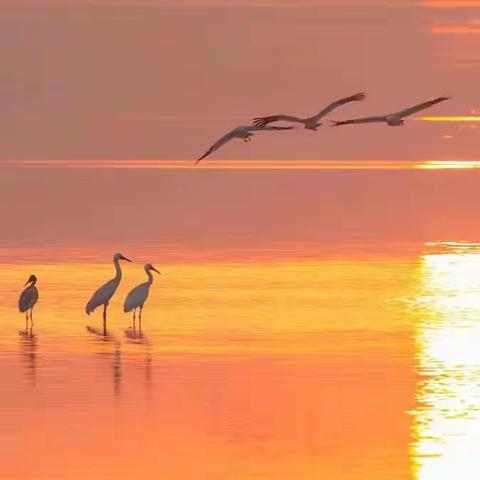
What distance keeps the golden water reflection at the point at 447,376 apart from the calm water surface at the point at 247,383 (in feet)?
Answer: 0.11

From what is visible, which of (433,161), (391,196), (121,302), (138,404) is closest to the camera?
(138,404)

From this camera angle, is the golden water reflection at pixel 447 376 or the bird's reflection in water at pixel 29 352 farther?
the bird's reflection in water at pixel 29 352

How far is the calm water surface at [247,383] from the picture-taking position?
22.0 meters

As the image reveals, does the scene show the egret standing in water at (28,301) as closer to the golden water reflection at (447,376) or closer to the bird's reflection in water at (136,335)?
the bird's reflection in water at (136,335)

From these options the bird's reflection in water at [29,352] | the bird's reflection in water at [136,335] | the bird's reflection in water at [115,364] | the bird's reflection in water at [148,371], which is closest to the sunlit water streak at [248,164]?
the bird's reflection in water at [136,335]

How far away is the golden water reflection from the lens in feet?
71.9

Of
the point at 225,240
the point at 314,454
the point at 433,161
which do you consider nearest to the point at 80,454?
the point at 314,454

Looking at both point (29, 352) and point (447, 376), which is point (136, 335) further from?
point (447, 376)

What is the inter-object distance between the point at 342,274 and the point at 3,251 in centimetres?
1045

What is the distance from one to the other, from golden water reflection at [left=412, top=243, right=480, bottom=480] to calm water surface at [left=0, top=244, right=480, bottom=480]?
0.03m

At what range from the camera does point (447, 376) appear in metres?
27.5

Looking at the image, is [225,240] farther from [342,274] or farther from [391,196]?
[391,196]

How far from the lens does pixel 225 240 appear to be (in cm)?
5575

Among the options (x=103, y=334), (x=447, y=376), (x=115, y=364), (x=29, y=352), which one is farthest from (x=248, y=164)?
(x=447, y=376)
